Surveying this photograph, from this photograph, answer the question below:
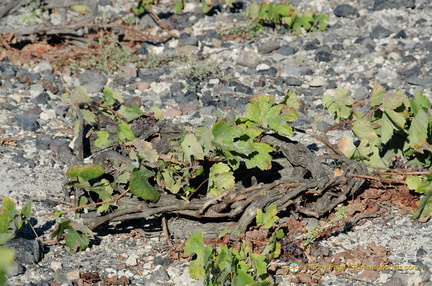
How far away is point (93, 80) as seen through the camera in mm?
5371

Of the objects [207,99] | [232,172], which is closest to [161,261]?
[232,172]

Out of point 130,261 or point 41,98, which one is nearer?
point 130,261

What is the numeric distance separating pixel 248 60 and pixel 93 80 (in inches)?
58.8

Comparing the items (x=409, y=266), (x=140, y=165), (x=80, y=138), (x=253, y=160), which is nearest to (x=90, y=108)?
(x=80, y=138)

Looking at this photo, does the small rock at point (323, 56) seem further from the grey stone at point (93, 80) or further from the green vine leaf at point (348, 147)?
the green vine leaf at point (348, 147)

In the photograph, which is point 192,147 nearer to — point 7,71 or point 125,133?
point 125,133

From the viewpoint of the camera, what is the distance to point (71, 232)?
3.11 m

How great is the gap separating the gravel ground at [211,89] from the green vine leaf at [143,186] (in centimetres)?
34

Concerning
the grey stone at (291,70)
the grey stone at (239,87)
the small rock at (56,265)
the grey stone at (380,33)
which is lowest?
the grey stone at (239,87)

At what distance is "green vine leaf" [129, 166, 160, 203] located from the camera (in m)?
3.07

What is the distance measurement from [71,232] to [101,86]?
243 cm

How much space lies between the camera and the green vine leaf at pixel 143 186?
3.07 m

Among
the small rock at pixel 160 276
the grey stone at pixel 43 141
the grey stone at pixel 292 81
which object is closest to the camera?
the small rock at pixel 160 276

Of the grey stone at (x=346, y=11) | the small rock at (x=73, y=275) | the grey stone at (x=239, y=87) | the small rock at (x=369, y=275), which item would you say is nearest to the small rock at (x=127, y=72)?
the grey stone at (x=239, y=87)
